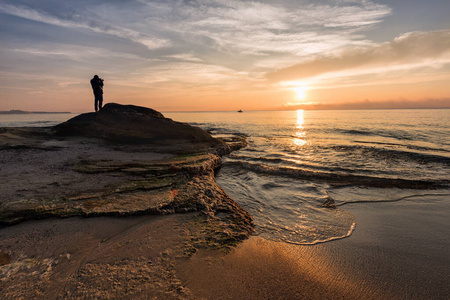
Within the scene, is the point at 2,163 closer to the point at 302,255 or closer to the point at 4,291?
the point at 4,291

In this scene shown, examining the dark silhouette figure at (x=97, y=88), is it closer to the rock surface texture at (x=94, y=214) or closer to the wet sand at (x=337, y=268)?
the rock surface texture at (x=94, y=214)

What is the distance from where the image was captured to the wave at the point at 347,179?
8.39 m

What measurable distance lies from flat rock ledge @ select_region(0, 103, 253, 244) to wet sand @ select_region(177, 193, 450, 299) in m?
0.74

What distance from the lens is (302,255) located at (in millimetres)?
4004

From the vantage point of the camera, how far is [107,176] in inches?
266

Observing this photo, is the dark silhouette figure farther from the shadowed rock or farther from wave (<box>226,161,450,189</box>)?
wave (<box>226,161,450,189</box>)

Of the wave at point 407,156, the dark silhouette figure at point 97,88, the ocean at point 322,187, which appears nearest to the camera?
the ocean at point 322,187

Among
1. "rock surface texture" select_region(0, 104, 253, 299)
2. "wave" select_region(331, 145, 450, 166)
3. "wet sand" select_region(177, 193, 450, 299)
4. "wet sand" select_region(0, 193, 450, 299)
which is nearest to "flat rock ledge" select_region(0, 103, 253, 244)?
"rock surface texture" select_region(0, 104, 253, 299)

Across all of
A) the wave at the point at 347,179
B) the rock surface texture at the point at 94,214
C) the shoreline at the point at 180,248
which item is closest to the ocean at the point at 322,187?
the wave at the point at 347,179

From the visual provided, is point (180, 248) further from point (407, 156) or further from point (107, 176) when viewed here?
point (407, 156)

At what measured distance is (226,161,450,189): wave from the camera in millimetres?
8391

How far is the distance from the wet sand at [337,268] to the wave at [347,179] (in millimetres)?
3744

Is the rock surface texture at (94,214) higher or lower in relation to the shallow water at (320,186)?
higher

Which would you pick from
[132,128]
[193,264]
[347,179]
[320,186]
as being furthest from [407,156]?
[132,128]
